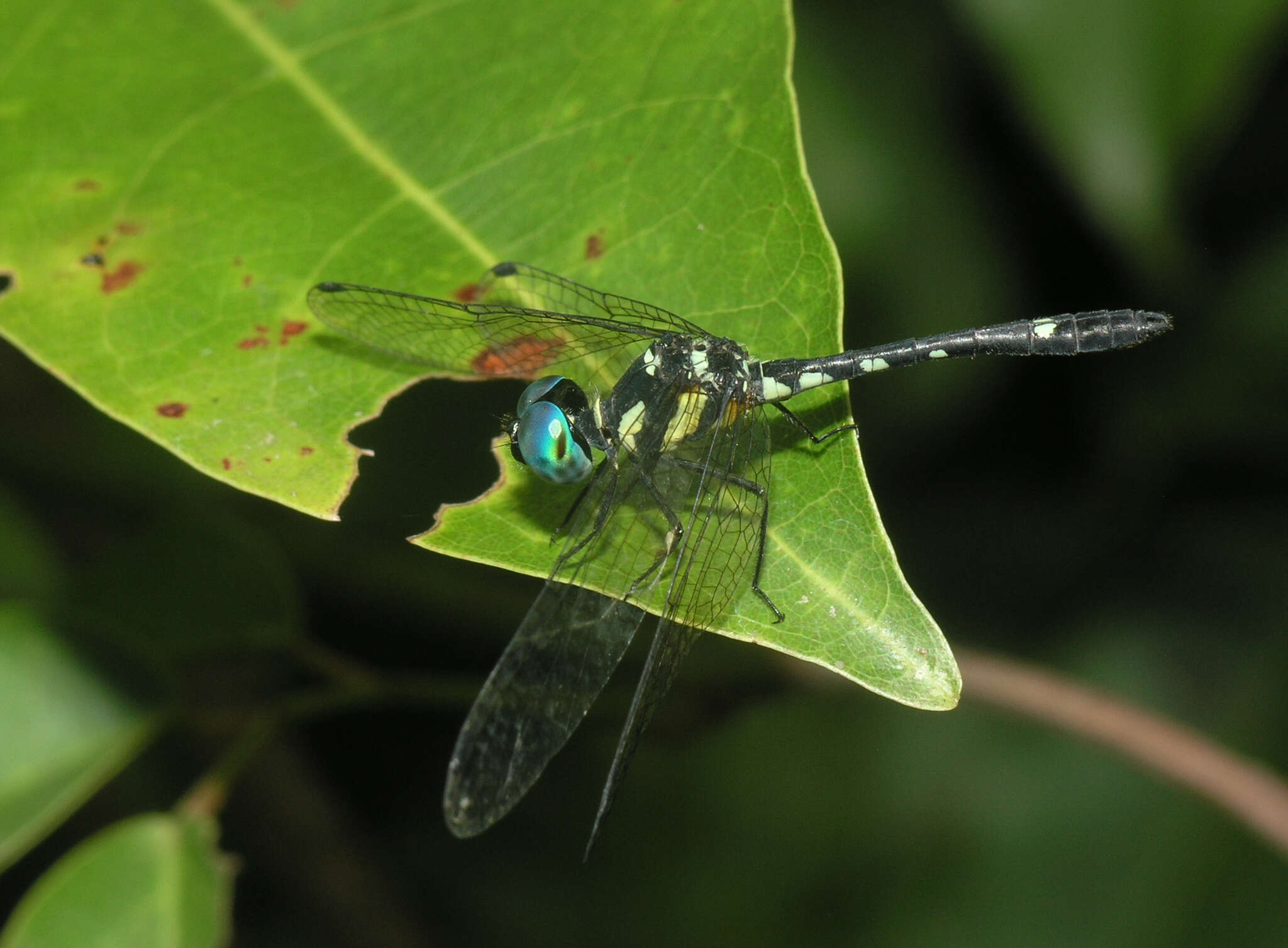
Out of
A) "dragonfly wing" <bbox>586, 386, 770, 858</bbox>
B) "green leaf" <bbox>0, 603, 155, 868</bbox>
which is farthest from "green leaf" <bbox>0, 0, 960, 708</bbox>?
"green leaf" <bbox>0, 603, 155, 868</bbox>

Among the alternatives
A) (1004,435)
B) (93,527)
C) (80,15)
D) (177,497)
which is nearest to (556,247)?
(80,15)

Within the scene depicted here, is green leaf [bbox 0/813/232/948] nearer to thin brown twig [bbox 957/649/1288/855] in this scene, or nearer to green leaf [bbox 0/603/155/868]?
green leaf [bbox 0/603/155/868]

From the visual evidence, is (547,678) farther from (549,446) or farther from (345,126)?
(345,126)

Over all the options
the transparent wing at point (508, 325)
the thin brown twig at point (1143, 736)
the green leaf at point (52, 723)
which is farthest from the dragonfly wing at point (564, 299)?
the green leaf at point (52, 723)

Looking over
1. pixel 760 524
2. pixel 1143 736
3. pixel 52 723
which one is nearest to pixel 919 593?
pixel 1143 736

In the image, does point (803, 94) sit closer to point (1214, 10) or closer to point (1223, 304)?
point (1214, 10)

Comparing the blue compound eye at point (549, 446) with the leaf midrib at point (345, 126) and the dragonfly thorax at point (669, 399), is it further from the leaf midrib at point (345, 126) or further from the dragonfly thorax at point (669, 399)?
the leaf midrib at point (345, 126)
